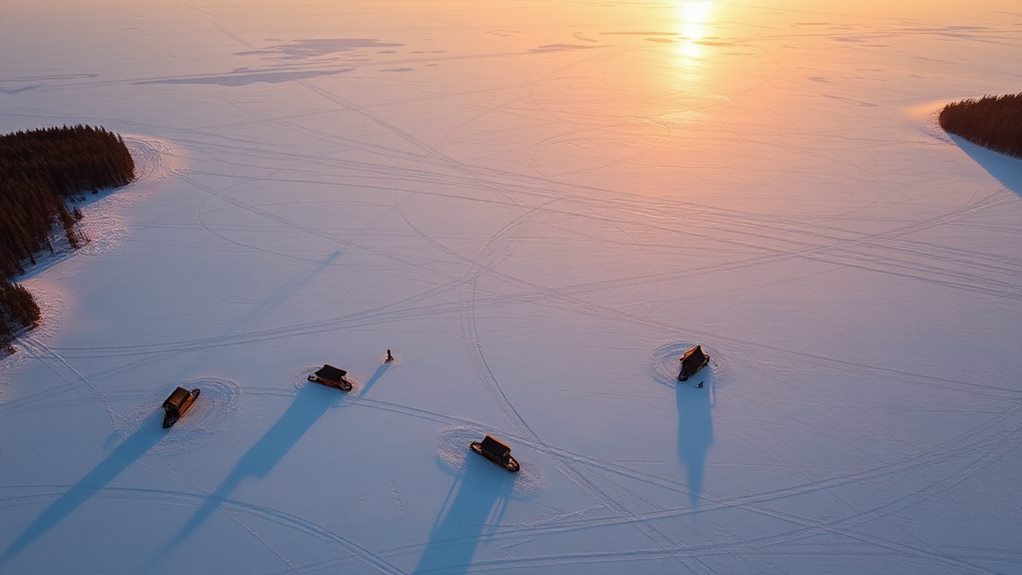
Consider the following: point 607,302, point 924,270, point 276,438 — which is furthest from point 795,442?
point 276,438

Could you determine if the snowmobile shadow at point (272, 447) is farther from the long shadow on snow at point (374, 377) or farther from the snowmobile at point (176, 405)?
the snowmobile at point (176, 405)

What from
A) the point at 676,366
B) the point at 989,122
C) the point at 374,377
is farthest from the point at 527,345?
the point at 989,122

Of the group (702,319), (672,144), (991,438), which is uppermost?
(672,144)

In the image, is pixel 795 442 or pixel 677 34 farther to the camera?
pixel 677 34

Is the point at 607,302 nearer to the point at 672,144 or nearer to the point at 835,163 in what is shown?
the point at 672,144

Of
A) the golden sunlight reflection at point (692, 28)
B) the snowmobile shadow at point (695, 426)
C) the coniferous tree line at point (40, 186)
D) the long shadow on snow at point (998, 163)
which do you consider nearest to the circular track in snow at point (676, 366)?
the snowmobile shadow at point (695, 426)

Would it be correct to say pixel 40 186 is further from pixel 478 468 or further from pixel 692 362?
pixel 692 362
